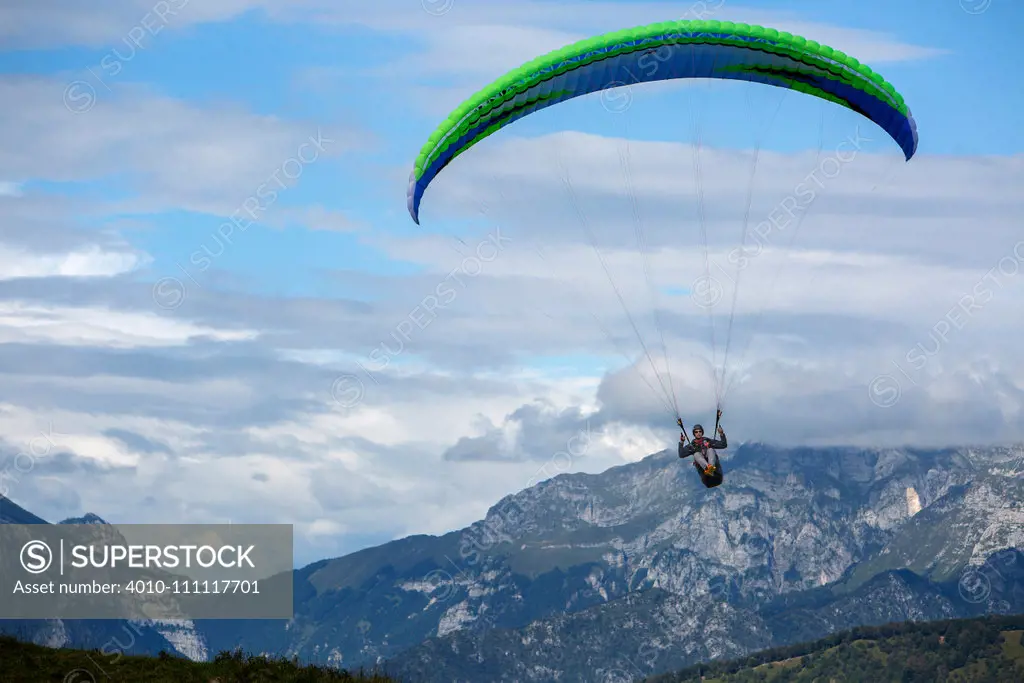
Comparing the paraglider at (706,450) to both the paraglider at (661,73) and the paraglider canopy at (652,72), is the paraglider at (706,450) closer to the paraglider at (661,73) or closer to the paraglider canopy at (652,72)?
the paraglider at (661,73)

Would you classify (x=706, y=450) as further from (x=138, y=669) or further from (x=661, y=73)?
(x=138, y=669)

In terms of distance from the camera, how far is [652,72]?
5678cm

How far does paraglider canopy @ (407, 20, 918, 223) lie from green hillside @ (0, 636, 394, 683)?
2014 cm

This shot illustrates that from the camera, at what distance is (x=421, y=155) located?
184 ft

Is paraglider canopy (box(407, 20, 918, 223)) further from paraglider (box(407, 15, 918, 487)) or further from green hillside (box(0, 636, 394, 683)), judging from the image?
green hillside (box(0, 636, 394, 683))

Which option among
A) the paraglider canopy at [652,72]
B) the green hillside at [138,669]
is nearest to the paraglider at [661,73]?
the paraglider canopy at [652,72]

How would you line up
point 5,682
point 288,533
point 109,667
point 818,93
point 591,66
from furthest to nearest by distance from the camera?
point 288,533, point 818,93, point 591,66, point 109,667, point 5,682

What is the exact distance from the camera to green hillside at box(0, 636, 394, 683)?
164 feet

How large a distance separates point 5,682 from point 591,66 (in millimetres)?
33646

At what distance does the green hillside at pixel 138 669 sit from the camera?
164 ft

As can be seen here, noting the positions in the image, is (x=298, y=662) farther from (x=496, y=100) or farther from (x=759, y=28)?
(x=759, y=28)

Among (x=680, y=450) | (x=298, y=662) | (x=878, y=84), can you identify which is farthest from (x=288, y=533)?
(x=878, y=84)

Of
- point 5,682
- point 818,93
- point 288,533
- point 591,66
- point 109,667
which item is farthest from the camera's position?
point 288,533

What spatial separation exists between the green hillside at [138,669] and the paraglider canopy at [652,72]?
66.1 feet
